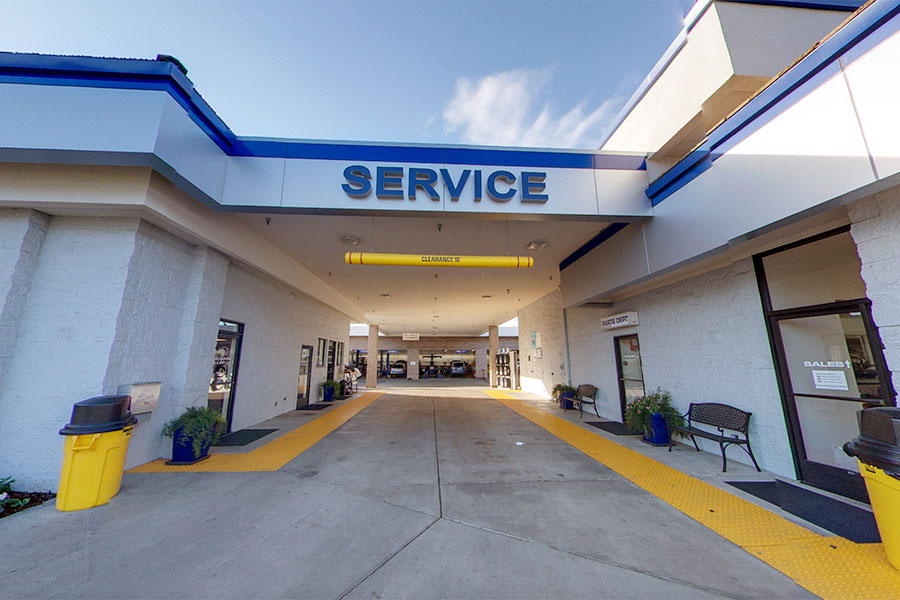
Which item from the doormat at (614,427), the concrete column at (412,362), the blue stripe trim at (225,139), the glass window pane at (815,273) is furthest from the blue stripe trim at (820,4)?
the concrete column at (412,362)

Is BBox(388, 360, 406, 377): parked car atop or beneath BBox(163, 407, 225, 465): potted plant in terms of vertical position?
atop

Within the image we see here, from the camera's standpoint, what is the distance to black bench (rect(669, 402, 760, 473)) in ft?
13.6

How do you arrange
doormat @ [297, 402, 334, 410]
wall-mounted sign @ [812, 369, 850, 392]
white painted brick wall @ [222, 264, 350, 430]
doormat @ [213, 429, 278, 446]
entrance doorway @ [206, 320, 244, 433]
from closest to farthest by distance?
wall-mounted sign @ [812, 369, 850, 392], doormat @ [213, 429, 278, 446], entrance doorway @ [206, 320, 244, 433], white painted brick wall @ [222, 264, 350, 430], doormat @ [297, 402, 334, 410]

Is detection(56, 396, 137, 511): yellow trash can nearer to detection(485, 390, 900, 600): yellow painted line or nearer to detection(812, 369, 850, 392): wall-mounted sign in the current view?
detection(485, 390, 900, 600): yellow painted line

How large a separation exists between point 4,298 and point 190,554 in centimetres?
381

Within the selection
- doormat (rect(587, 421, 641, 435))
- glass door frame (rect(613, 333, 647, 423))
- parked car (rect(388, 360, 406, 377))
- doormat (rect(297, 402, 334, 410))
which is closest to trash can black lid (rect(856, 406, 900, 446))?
doormat (rect(587, 421, 641, 435))

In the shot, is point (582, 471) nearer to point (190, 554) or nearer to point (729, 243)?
point (729, 243)

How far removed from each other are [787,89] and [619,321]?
4.73 m

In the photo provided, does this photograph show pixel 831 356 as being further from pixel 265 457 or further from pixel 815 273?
pixel 265 457

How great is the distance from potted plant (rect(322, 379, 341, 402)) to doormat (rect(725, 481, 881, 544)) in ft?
35.4

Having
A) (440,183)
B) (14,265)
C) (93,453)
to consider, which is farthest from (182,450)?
(440,183)

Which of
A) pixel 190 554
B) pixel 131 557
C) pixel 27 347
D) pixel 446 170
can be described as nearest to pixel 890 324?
pixel 446 170

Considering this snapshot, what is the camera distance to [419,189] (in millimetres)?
4562

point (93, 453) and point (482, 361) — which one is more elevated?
point (482, 361)
